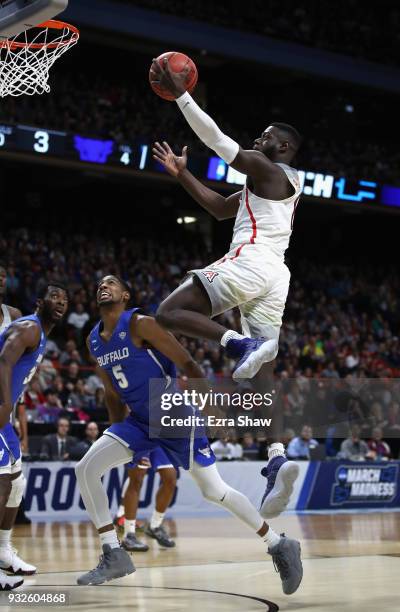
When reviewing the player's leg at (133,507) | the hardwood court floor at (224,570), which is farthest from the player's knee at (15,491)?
the player's leg at (133,507)

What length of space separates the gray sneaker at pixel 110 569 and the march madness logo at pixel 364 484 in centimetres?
870

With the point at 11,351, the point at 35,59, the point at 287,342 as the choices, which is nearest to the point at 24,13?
the point at 35,59

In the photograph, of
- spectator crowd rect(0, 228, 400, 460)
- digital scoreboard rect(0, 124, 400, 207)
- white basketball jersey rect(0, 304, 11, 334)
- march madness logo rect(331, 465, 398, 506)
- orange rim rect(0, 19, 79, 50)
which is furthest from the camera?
digital scoreboard rect(0, 124, 400, 207)

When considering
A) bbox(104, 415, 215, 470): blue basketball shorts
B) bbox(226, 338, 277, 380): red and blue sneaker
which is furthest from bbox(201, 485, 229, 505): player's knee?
bbox(226, 338, 277, 380): red and blue sneaker

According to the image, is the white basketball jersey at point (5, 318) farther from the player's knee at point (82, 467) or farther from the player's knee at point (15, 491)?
the player's knee at point (82, 467)

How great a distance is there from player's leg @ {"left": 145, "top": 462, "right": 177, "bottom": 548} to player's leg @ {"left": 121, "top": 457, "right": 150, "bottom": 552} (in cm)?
15

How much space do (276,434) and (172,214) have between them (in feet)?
61.8

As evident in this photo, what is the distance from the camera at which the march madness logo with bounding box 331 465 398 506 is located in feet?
47.7

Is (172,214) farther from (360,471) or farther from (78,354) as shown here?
(360,471)

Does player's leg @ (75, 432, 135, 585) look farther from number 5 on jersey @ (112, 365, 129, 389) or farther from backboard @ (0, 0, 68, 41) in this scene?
backboard @ (0, 0, 68, 41)

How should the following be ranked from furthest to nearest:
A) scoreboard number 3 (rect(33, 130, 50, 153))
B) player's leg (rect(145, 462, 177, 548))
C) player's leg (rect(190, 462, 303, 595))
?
scoreboard number 3 (rect(33, 130, 50, 153)), player's leg (rect(145, 462, 177, 548)), player's leg (rect(190, 462, 303, 595))

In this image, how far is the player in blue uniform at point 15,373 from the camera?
6.15 m

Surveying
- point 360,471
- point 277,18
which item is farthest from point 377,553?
point 277,18

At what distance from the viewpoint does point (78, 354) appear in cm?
1563
